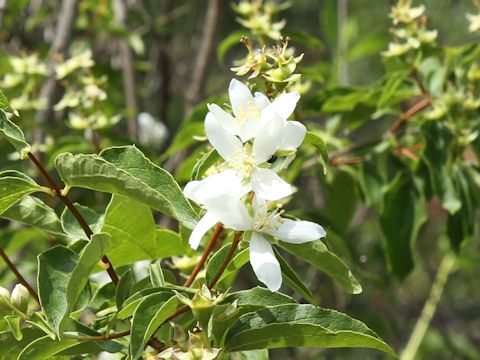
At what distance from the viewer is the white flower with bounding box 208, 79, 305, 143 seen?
1.08 meters

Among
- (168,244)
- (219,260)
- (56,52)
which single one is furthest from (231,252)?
(56,52)

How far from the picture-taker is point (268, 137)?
1.07m

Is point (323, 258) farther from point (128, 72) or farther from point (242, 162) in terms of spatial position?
point (128, 72)

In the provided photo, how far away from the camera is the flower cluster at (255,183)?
1.06m

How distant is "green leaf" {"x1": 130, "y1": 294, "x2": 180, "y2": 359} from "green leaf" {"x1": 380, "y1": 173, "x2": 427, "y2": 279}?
970 mm

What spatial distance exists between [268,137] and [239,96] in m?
0.10

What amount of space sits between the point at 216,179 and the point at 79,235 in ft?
0.77

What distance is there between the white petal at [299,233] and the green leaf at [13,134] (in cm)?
32

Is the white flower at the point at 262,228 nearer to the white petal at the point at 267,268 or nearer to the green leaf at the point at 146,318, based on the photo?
the white petal at the point at 267,268

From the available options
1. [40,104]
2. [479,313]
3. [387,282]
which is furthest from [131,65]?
[479,313]

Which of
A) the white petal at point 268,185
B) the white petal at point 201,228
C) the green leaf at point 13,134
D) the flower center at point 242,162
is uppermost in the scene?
the green leaf at point 13,134

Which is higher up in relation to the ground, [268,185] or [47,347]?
[268,185]

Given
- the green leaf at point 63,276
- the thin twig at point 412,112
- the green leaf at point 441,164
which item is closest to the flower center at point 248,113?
the green leaf at point 63,276

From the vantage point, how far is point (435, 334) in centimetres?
363
